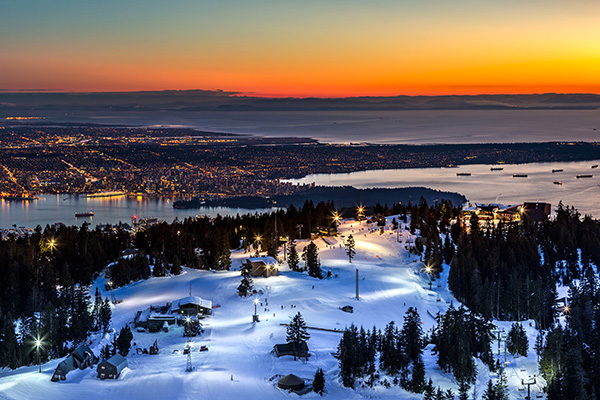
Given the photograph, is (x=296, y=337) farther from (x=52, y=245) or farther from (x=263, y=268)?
(x=52, y=245)

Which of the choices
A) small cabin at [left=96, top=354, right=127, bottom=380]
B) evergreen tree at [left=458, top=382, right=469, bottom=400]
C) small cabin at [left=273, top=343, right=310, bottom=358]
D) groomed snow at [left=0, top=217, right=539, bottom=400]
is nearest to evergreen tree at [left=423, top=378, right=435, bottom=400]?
groomed snow at [left=0, top=217, right=539, bottom=400]

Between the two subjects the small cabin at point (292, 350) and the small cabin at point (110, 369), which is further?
the small cabin at point (292, 350)

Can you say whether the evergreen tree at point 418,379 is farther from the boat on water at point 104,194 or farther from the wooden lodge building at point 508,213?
the boat on water at point 104,194

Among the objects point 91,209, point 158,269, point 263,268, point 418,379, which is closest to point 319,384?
point 418,379

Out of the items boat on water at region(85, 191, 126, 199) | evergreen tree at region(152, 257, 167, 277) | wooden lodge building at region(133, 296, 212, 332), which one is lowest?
boat on water at region(85, 191, 126, 199)

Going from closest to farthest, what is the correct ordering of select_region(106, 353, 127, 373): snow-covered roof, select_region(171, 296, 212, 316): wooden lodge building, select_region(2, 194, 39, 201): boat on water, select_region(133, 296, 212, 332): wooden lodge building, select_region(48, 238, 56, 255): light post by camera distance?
select_region(106, 353, 127, 373): snow-covered roof → select_region(133, 296, 212, 332): wooden lodge building → select_region(171, 296, 212, 316): wooden lodge building → select_region(48, 238, 56, 255): light post → select_region(2, 194, 39, 201): boat on water

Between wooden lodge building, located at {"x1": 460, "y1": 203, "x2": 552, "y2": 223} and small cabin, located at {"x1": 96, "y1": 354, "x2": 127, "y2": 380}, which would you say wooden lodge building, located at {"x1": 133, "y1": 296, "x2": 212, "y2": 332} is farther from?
wooden lodge building, located at {"x1": 460, "y1": 203, "x2": 552, "y2": 223}

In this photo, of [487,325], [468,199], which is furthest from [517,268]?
[468,199]

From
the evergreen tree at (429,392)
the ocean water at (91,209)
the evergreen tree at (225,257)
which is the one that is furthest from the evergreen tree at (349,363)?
the ocean water at (91,209)

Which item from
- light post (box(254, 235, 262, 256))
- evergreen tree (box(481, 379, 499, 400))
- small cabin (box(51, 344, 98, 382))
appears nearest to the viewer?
evergreen tree (box(481, 379, 499, 400))
